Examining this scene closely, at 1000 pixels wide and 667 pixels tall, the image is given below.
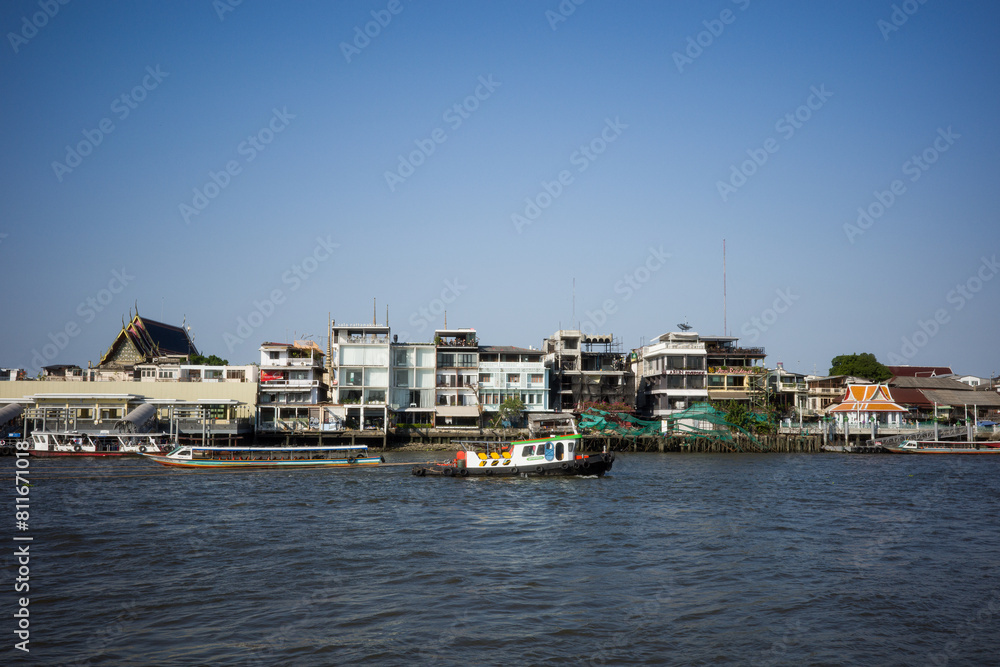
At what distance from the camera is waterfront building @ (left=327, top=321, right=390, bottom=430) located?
65.9m

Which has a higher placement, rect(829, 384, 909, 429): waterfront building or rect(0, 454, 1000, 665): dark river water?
rect(829, 384, 909, 429): waterfront building

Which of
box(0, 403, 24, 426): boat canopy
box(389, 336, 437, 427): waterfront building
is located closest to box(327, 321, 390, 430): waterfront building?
box(389, 336, 437, 427): waterfront building

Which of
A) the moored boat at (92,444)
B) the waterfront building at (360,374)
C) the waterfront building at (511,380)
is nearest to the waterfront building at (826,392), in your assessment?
the waterfront building at (511,380)

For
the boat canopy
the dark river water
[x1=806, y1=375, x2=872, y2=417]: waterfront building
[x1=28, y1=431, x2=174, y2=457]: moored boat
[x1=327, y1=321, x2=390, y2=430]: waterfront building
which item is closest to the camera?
the dark river water

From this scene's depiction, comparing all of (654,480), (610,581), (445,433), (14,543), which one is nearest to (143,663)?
(610,581)

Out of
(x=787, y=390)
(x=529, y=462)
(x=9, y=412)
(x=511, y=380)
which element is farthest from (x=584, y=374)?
(x=9, y=412)

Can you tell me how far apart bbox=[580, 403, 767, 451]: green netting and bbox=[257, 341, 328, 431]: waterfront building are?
78.6ft

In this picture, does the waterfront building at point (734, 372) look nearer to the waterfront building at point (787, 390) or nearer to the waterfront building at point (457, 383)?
the waterfront building at point (787, 390)

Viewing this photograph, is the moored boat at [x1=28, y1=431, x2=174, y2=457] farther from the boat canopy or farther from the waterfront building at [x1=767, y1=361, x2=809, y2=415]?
the waterfront building at [x1=767, y1=361, x2=809, y2=415]

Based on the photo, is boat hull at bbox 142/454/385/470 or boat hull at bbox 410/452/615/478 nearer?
boat hull at bbox 410/452/615/478

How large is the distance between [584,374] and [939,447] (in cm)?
3055

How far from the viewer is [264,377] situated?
6819cm

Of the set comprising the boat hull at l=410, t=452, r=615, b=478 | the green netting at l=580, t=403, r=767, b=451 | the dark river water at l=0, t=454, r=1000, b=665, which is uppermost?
the green netting at l=580, t=403, r=767, b=451

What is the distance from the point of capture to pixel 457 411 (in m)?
67.4
